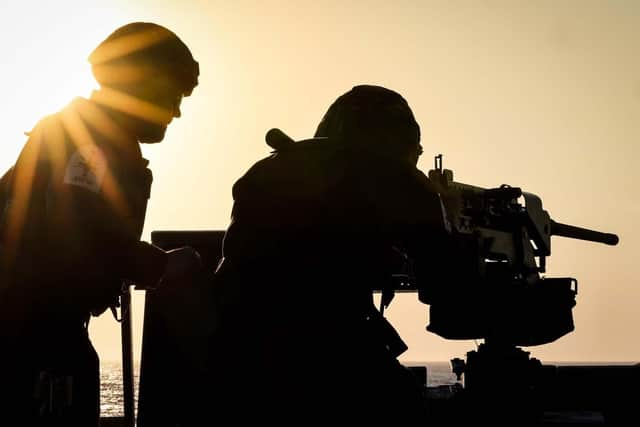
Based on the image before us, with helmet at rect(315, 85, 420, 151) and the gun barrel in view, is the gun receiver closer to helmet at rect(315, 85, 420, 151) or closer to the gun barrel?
helmet at rect(315, 85, 420, 151)

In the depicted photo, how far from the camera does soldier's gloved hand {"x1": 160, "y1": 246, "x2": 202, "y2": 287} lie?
9.61 ft

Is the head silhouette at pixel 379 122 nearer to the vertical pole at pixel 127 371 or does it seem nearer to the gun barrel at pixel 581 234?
the vertical pole at pixel 127 371

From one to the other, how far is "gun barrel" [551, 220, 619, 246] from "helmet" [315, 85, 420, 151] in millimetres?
5313

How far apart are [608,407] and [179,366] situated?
4487 mm

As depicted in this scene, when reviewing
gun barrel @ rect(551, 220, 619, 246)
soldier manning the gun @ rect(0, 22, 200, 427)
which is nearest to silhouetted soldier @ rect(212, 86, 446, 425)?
soldier manning the gun @ rect(0, 22, 200, 427)

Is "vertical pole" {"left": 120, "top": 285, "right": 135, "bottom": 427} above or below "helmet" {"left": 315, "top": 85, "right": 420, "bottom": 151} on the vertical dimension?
below

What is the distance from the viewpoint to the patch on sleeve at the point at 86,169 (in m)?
3.04

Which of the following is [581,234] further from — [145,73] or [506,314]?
[145,73]

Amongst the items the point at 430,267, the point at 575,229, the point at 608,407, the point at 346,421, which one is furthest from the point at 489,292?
the point at 575,229

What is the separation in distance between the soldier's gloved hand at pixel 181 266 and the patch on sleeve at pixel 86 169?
0.41m

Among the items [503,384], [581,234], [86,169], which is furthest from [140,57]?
[581,234]

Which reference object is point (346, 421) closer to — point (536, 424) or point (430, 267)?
point (430, 267)

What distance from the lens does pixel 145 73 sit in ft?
11.8

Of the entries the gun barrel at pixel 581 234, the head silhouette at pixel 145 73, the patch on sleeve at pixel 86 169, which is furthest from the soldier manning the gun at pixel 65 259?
the gun barrel at pixel 581 234
